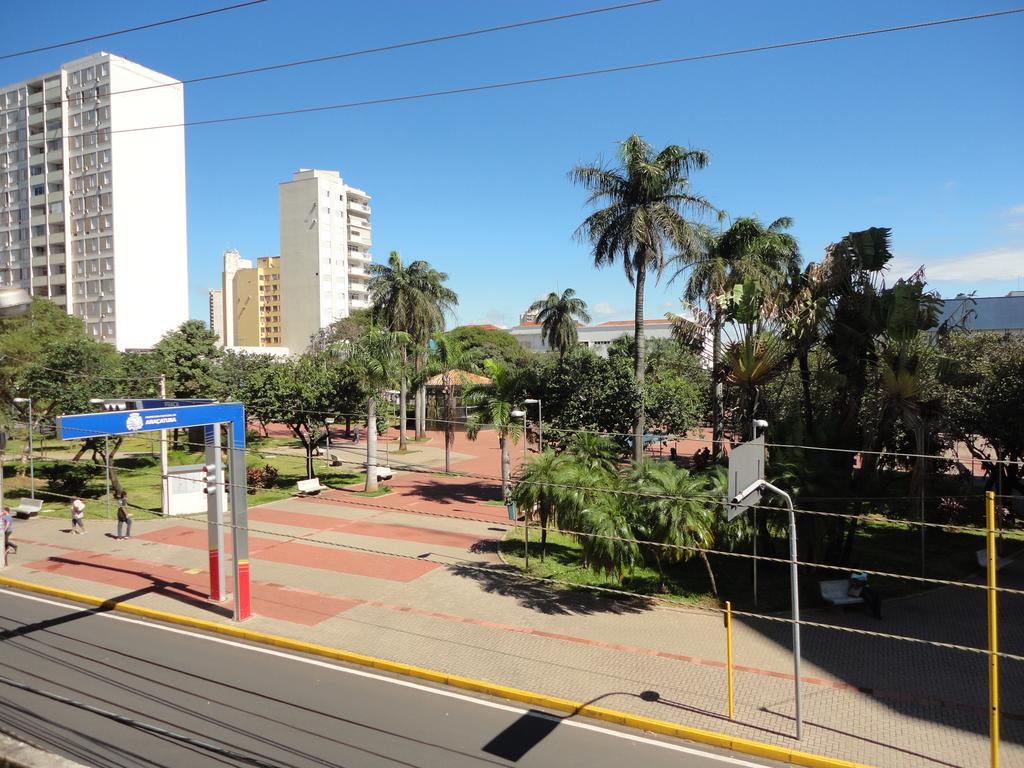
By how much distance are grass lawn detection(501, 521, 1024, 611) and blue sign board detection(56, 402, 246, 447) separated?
28.1ft

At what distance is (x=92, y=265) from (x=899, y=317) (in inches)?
2952

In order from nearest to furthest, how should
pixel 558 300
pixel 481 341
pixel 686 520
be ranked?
pixel 686 520
pixel 558 300
pixel 481 341

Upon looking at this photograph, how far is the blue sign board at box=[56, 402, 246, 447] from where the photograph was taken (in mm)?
12602

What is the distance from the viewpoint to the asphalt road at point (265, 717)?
367 inches

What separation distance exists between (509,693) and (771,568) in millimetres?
9780

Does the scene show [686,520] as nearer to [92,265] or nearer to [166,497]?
[166,497]

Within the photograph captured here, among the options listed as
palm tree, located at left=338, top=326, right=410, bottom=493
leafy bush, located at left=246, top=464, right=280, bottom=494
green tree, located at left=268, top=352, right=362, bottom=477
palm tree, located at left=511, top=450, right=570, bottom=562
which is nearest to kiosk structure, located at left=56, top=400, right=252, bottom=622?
palm tree, located at left=511, top=450, right=570, bottom=562

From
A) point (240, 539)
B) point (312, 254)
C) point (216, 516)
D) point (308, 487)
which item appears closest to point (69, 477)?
point (308, 487)

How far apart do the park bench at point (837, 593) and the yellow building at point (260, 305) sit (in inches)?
3880

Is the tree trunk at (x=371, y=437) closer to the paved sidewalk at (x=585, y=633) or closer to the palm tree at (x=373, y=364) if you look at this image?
the palm tree at (x=373, y=364)

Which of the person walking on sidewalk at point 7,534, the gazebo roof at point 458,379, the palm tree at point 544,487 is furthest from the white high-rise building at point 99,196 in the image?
the palm tree at point 544,487

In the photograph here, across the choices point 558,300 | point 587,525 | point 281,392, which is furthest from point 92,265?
point 587,525

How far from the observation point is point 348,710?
35.5ft

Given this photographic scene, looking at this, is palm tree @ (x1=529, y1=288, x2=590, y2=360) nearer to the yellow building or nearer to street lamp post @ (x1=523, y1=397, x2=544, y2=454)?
street lamp post @ (x1=523, y1=397, x2=544, y2=454)
